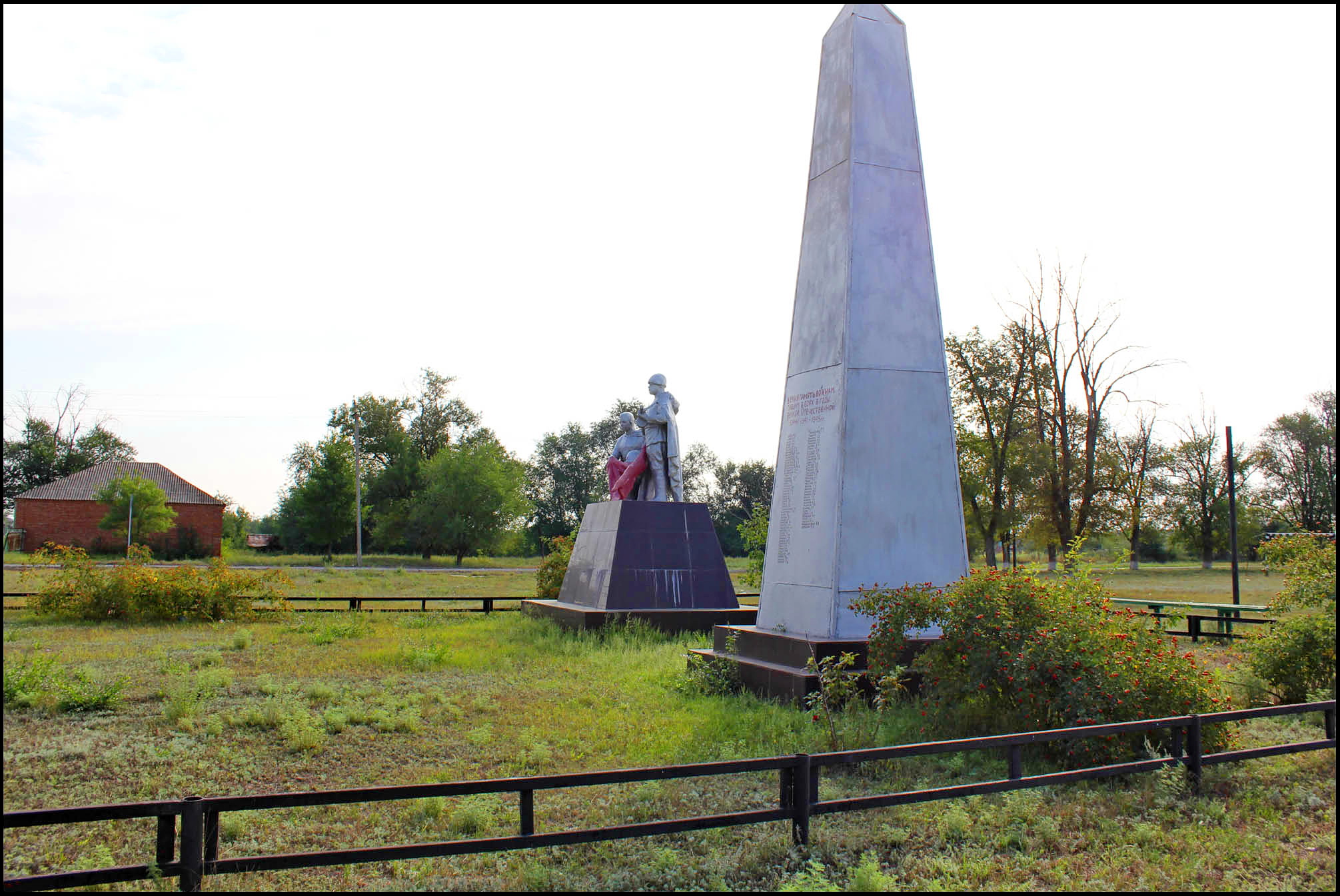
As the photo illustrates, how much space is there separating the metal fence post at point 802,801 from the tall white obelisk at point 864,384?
12.0 feet

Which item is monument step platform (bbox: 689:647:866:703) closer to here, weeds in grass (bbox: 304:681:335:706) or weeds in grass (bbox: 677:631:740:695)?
weeds in grass (bbox: 677:631:740:695)

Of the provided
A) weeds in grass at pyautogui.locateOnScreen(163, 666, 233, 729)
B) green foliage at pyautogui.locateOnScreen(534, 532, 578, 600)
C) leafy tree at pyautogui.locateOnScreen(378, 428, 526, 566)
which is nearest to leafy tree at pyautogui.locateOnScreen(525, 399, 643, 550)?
leafy tree at pyautogui.locateOnScreen(378, 428, 526, 566)

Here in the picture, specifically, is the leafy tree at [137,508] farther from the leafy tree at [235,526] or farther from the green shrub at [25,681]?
the green shrub at [25,681]

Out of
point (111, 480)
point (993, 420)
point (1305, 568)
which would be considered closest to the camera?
point (1305, 568)

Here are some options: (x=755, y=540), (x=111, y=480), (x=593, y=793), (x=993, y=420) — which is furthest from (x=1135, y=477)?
(x=111, y=480)

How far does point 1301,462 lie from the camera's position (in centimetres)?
4803

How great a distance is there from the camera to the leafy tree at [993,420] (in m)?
34.9

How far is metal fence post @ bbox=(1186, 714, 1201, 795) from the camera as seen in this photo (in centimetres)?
576

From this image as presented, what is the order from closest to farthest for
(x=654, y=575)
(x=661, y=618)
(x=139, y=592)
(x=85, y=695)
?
(x=85, y=695) < (x=661, y=618) < (x=654, y=575) < (x=139, y=592)

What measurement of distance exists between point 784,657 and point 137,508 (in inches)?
1748

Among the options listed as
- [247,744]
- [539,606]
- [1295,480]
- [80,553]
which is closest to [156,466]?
[80,553]

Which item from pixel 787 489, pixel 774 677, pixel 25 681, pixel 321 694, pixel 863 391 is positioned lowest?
pixel 321 694

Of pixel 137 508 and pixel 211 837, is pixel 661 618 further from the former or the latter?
pixel 137 508

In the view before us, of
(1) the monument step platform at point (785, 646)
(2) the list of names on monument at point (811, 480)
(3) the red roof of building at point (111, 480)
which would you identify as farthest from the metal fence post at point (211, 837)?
(3) the red roof of building at point (111, 480)
